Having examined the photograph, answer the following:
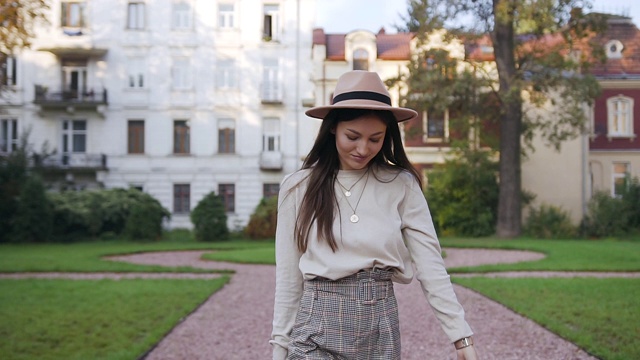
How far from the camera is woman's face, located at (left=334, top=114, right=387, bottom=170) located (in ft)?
9.76

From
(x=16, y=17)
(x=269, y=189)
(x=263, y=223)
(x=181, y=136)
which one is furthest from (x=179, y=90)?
(x=16, y=17)

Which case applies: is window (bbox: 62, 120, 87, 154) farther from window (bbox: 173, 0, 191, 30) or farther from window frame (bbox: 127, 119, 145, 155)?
window (bbox: 173, 0, 191, 30)

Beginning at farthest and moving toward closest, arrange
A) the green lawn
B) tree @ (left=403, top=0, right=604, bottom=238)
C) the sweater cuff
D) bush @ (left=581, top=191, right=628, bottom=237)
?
bush @ (left=581, top=191, right=628, bottom=237) → tree @ (left=403, top=0, right=604, bottom=238) → the green lawn → the sweater cuff

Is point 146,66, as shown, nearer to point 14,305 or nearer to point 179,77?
point 179,77

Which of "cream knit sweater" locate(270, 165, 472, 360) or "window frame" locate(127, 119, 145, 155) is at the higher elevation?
"window frame" locate(127, 119, 145, 155)

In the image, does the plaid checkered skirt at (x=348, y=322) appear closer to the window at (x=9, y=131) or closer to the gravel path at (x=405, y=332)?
the gravel path at (x=405, y=332)

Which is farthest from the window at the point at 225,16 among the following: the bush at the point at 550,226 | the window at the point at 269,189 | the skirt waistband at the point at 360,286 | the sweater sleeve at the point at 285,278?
the skirt waistband at the point at 360,286

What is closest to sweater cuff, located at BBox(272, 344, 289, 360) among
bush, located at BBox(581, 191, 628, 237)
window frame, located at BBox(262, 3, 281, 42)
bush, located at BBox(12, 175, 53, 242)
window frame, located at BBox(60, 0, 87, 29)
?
bush, located at BBox(12, 175, 53, 242)

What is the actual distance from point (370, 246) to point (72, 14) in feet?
116

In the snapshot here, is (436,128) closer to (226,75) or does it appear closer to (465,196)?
(465,196)

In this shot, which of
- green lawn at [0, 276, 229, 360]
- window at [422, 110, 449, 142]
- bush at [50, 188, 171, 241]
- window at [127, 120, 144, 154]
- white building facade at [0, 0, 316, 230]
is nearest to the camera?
green lawn at [0, 276, 229, 360]

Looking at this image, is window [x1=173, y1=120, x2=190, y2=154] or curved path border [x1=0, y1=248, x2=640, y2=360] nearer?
curved path border [x1=0, y1=248, x2=640, y2=360]

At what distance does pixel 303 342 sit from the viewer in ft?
9.33

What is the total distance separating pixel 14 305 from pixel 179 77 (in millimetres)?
26095
